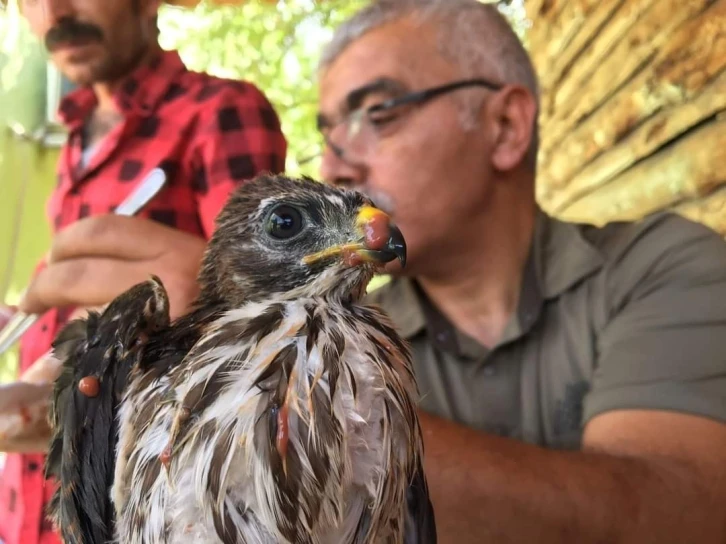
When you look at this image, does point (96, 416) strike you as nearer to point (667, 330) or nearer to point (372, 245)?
point (372, 245)

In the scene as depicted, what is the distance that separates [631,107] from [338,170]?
2.45 ft

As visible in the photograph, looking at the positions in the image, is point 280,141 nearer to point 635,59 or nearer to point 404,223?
point 404,223

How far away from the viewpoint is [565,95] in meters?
1.60

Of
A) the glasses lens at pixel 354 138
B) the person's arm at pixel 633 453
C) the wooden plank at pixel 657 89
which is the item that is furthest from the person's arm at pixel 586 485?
the wooden plank at pixel 657 89

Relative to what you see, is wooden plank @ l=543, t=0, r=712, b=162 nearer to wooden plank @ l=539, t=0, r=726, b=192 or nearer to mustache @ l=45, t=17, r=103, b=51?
wooden plank @ l=539, t=0, r=726, b=192

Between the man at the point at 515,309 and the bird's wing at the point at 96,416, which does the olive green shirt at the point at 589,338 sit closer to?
the man at the point at 515,309

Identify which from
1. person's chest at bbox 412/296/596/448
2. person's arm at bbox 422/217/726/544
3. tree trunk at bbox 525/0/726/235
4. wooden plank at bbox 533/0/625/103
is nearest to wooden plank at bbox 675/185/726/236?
tree trunk at bbox 525/0/726/235

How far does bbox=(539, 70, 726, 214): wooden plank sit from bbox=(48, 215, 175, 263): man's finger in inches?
40.7

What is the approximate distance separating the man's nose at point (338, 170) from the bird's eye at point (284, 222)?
0.48m

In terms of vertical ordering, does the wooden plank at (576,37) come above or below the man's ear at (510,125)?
above

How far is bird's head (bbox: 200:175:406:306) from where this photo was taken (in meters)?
0.44

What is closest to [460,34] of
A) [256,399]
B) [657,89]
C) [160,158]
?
[657,89]

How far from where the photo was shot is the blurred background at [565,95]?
0.68 meters

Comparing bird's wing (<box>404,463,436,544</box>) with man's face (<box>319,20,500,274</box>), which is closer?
bird's wing (<box>404,463,436,544</box>)
